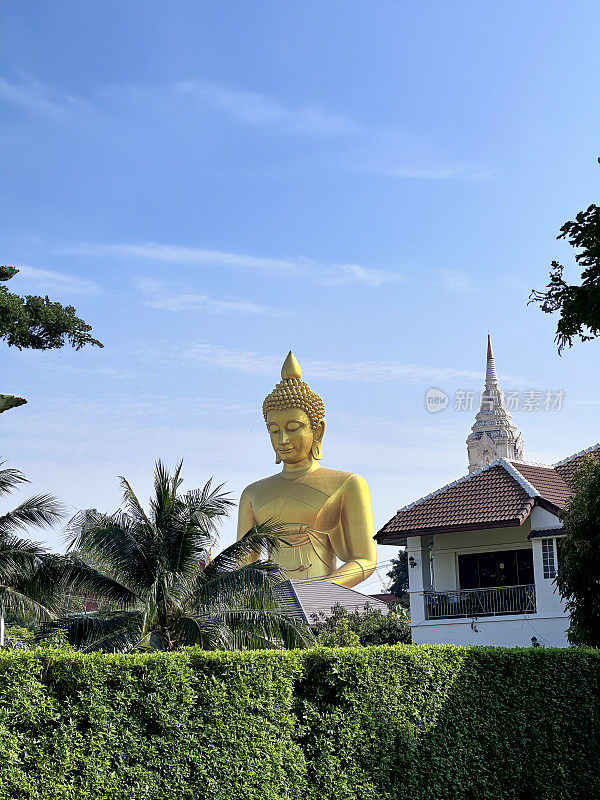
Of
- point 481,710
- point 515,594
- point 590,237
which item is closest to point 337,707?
point 481,710

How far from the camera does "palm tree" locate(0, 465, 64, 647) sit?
18938mm

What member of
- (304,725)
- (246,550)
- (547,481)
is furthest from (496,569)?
(304,725)

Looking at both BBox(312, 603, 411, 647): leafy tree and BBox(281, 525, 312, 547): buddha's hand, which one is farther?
BBox(281, 525, 312, 547): buddha's hand

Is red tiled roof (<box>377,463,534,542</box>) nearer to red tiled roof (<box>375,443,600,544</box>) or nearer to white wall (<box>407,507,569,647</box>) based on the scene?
red tiled roof (<box>375,443,600,544</box>)

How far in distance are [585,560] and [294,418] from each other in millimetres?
23211

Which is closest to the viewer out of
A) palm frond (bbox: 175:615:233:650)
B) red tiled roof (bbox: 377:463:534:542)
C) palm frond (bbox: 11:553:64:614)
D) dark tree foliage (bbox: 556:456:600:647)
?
palm frond (bbox: 175:615:233:650)

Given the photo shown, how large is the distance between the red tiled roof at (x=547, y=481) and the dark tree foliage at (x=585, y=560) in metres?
6.99

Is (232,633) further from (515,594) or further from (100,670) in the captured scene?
(515,594)

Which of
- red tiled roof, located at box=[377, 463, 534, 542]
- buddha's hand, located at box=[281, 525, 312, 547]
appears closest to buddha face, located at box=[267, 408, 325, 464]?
buddha's hand, located at box=[281, 525, 312, 547]

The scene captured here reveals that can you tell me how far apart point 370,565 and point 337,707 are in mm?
26259

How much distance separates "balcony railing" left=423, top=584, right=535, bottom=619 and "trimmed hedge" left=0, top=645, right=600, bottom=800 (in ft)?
28.0

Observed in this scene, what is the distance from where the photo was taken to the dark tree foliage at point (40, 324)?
20.6 metres

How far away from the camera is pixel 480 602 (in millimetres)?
25203

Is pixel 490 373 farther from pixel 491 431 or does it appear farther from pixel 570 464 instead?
pixel 570 464
